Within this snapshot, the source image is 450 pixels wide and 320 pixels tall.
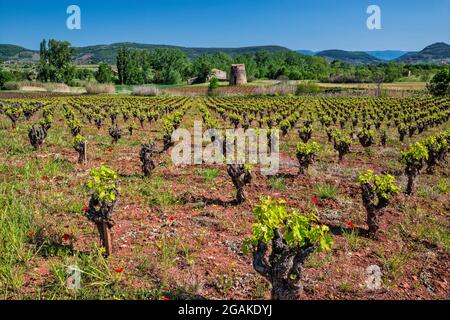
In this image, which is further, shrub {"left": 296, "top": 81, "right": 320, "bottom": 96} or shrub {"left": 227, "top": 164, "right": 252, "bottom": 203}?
shrub {"left": 296, "top": 81, "right": 320, "bottom": 96}

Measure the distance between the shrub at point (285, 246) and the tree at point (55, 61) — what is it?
10092 cm

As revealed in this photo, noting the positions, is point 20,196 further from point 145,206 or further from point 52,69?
point 52,69

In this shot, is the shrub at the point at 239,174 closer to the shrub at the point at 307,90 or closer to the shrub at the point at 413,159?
the shrub at the point at 413,159

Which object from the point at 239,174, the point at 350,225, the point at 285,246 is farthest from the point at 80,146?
the point at 285,246

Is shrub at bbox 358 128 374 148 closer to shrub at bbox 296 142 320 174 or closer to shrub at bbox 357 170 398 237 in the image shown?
shrub at bbox 296 142 320 174

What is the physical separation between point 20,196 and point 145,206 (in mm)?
3156

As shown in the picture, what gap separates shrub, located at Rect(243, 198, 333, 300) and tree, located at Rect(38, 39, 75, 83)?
10092 centimetres

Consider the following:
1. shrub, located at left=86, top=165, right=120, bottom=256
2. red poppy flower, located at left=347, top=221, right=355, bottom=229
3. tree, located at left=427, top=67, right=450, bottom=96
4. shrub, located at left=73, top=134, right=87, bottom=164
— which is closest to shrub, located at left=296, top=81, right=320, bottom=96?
tree, located at left=427, top=67, right=450, bottom=96

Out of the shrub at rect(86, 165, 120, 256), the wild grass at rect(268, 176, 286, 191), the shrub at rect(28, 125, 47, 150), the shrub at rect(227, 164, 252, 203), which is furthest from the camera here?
the shrub at rect(28, 125, 47, 150)

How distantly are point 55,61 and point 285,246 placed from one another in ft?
342

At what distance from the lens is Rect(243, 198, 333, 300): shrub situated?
4492 millimetres

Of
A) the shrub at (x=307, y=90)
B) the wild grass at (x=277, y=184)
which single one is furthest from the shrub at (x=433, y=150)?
the shrub at (x=307, y=90)

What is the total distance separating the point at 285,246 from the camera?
4613 millimetres

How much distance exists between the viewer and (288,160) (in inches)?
557
